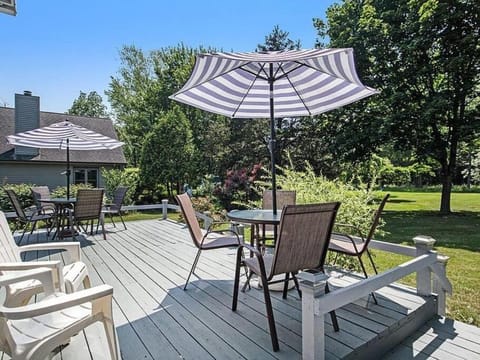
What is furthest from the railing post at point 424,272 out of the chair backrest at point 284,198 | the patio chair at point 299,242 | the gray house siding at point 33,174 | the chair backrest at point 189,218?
the gray house siding at point 33,174

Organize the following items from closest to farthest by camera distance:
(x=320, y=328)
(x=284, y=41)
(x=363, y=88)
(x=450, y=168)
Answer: (x=320, y=328) < (x=363, y=88) < (x=450, y=168) < (x=284, y=41)

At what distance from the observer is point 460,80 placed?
36.0 feet

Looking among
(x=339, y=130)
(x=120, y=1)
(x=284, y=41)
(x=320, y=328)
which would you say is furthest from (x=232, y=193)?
(x=284, y=41)

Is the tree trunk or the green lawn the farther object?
the tree trunk

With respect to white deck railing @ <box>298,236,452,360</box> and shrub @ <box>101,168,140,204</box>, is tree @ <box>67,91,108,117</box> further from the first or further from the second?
white deck railing @ <box>298,236,452,360</box>

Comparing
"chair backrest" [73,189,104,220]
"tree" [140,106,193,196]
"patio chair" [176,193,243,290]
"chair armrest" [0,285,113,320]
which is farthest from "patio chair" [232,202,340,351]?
"tree" [140,106,193,196]

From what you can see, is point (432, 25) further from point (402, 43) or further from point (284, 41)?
point (284, 41)

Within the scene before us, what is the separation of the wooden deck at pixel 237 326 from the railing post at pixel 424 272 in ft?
0.34

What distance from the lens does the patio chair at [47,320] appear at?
1.64 metres

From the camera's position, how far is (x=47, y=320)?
1979 mm

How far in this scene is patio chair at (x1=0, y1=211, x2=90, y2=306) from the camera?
2324 mm

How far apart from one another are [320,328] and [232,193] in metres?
8.32

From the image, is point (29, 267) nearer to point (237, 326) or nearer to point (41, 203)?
point (237, 326)

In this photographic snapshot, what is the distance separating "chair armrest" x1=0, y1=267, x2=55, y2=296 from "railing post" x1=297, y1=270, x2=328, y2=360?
173 centimetres
